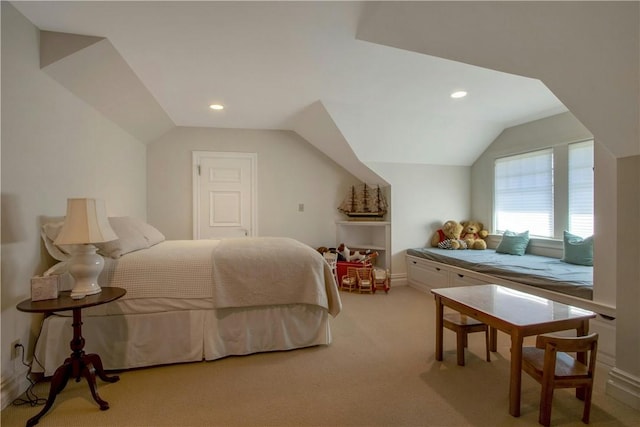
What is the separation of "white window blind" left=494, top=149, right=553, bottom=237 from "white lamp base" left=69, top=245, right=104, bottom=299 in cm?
451

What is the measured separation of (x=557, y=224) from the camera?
3625mm

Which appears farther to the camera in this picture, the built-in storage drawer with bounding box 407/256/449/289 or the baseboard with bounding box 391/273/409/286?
the baseboard with bounding box 391/273/409/286

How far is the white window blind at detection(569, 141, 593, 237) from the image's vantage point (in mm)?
3299

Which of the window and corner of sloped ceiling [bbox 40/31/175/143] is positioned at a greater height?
corner of sloped ceiling [bbox 40/31/175/143]

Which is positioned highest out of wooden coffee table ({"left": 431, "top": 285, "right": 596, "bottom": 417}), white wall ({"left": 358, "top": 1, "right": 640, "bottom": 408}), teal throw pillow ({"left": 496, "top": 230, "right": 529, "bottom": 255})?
white wall ({"left": 358, "top": 1, "right": 640, "bottom": 408})

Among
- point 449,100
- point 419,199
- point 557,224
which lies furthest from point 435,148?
point 557,224

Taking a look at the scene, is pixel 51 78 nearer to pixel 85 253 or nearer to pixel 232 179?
pixel 85 253

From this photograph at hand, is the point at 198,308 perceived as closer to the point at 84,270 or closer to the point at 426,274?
the point at 84,270

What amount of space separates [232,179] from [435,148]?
2906 mm

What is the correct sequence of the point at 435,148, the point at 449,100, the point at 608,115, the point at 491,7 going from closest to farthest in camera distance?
the point at 491,7, the point at 608,115, the point at 449,100, the point at 435,148

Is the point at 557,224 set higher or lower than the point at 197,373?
higher

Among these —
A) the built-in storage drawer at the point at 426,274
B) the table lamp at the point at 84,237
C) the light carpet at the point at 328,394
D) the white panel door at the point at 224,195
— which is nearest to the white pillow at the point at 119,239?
the table lamp at the point at 84,237

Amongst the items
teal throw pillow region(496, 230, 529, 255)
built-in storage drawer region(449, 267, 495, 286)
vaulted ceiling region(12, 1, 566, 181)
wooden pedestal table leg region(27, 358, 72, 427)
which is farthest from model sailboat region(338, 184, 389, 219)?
wooden pedestal table leg region(27, 358, 72, 427)

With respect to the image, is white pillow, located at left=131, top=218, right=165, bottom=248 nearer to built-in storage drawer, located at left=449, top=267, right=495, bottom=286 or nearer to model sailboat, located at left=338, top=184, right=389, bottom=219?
model sailboat, located at left=338, top=184, right=389, bottom=219
